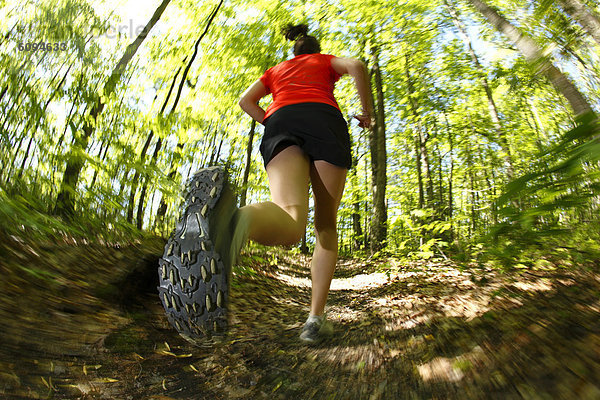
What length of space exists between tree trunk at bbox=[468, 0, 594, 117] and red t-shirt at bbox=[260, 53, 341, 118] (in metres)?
0.95

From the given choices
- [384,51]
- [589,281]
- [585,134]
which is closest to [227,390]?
[585,134]

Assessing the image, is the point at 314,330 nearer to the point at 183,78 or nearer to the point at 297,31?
the point at 297,31

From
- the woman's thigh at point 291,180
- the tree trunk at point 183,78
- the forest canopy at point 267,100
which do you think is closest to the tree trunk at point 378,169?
the forest canopy at point 267,100

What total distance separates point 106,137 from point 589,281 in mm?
4394

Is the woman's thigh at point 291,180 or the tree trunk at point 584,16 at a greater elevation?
the tree trunk at point 584,16

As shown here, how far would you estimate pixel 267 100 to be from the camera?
375 inches

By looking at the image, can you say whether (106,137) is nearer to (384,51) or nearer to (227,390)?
(227,390)

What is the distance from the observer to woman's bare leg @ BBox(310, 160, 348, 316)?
5.43 ft

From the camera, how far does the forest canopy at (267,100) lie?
5.22 feet

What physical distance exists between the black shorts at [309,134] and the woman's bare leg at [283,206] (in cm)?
4

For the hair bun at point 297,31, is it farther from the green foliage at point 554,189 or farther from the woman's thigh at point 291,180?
the green foliage at point 554,189

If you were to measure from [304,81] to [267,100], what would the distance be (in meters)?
8.22

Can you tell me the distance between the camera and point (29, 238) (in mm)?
2070

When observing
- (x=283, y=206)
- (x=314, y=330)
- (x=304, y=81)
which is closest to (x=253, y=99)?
(x=304, y=81)
